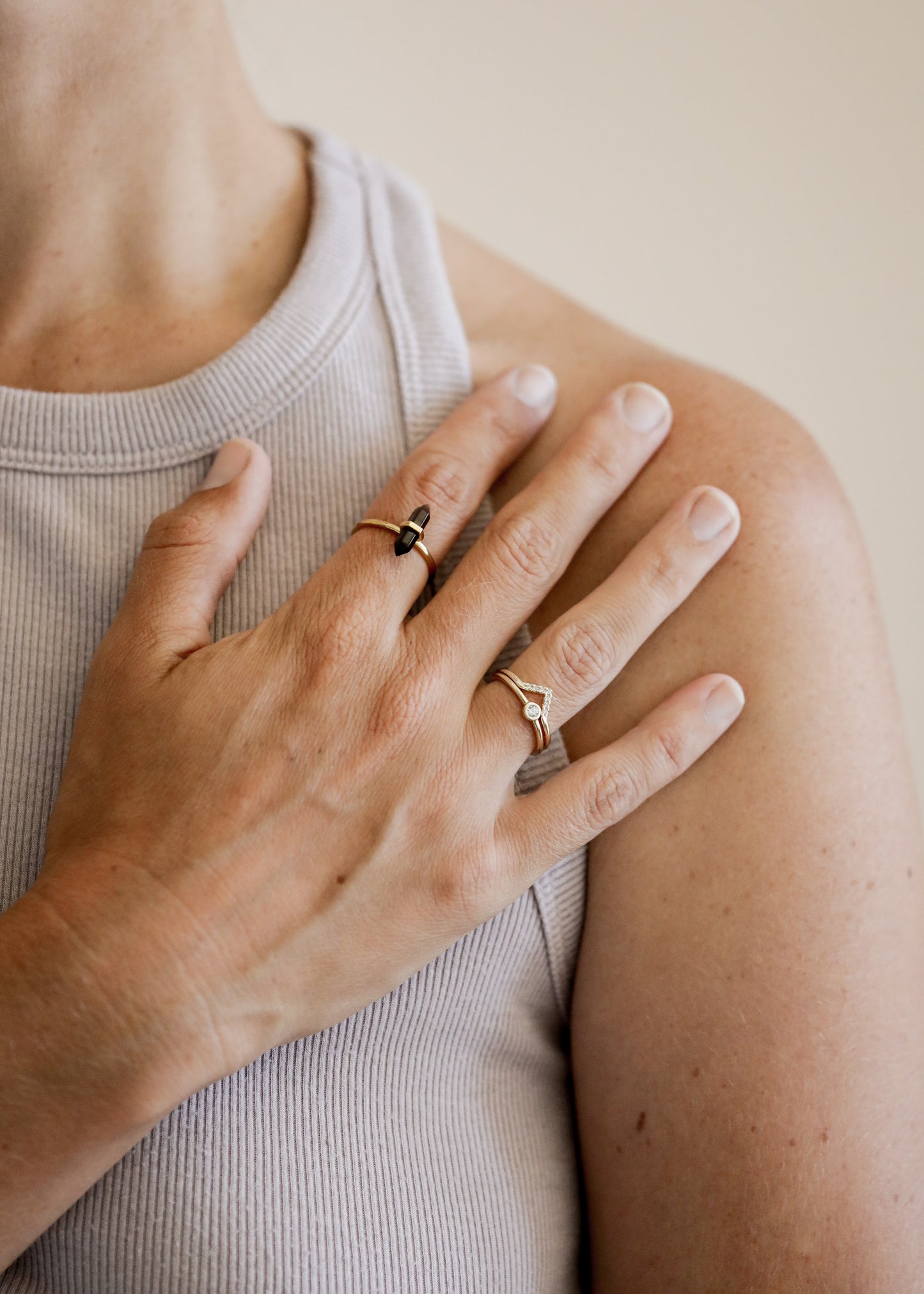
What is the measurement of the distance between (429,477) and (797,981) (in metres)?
0.46

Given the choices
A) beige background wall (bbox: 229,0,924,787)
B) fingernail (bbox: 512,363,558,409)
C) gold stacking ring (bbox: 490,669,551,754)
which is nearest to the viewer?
gold stacking ring (bbox: 490,669,551,754)

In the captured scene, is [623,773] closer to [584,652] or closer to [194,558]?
[584,652]

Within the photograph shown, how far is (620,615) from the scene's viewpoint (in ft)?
2.25

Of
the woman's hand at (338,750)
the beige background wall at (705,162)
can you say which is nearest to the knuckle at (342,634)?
the woman's hand at (338,750)

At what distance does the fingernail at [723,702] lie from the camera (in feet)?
2.22

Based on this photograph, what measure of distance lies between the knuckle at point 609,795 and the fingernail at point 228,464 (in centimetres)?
38

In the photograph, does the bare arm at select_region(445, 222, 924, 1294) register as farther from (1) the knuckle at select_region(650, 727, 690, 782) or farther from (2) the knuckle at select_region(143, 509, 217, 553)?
A: (2) the knuckle at select_region(143, 509, 217, 553)

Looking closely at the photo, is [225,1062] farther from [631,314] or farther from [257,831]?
[631,314]

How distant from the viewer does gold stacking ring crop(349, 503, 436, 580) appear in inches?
26.2

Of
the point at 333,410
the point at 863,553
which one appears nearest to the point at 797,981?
the point at 863,553

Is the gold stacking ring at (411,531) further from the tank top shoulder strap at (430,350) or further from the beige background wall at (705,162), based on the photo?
the beige background wall at (705,162)

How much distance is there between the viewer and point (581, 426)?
2.43ft

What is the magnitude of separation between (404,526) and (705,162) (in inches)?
41.2

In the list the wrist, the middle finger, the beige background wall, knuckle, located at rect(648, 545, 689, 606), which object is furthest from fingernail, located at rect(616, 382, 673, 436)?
the beige background wall
